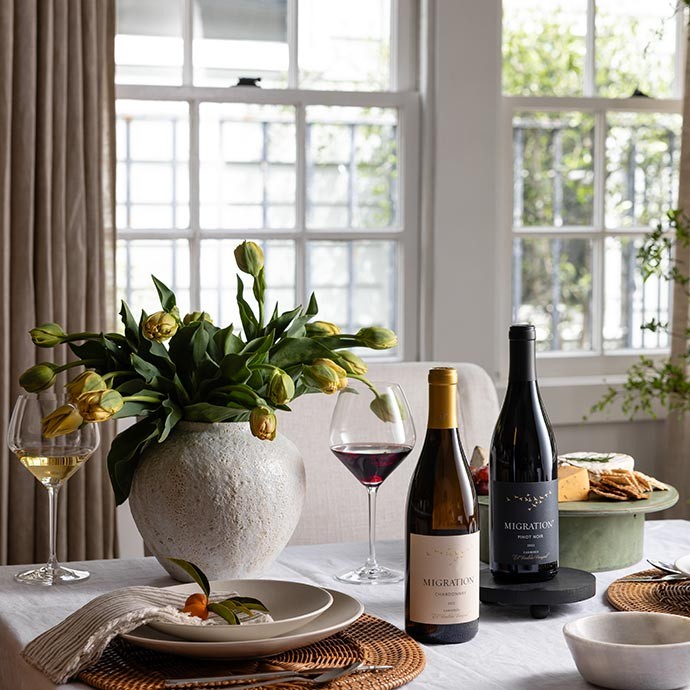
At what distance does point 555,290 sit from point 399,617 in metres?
2.07

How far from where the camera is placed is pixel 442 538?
100 centimetres

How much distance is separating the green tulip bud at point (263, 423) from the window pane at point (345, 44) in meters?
1.90

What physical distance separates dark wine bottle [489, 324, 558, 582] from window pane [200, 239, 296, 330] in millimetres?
1700

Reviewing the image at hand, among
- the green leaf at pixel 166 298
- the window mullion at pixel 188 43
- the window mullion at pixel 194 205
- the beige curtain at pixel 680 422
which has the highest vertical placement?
the window mullion at pixel 188 43

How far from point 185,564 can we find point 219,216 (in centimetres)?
195

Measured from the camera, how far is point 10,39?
248 cm

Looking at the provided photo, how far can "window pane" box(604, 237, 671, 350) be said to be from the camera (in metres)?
3.15

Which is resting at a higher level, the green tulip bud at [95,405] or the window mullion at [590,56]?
the window mullion at [590,56]

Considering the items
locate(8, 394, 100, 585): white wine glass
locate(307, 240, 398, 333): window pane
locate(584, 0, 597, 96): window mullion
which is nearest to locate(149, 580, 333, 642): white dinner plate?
locate(8, 394, 100, 585): white wine glass

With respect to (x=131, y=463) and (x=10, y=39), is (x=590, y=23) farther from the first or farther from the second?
(x=131, y=463)

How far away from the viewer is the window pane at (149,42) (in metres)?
2.74

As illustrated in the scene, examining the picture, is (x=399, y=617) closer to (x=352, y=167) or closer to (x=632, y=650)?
(x=632, y=650)

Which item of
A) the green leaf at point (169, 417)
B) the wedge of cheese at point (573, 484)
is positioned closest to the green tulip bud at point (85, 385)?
the green leaf at point (169, 417)

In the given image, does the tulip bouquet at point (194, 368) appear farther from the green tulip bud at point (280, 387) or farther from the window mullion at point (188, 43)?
the window mullion at point (188, 43)
